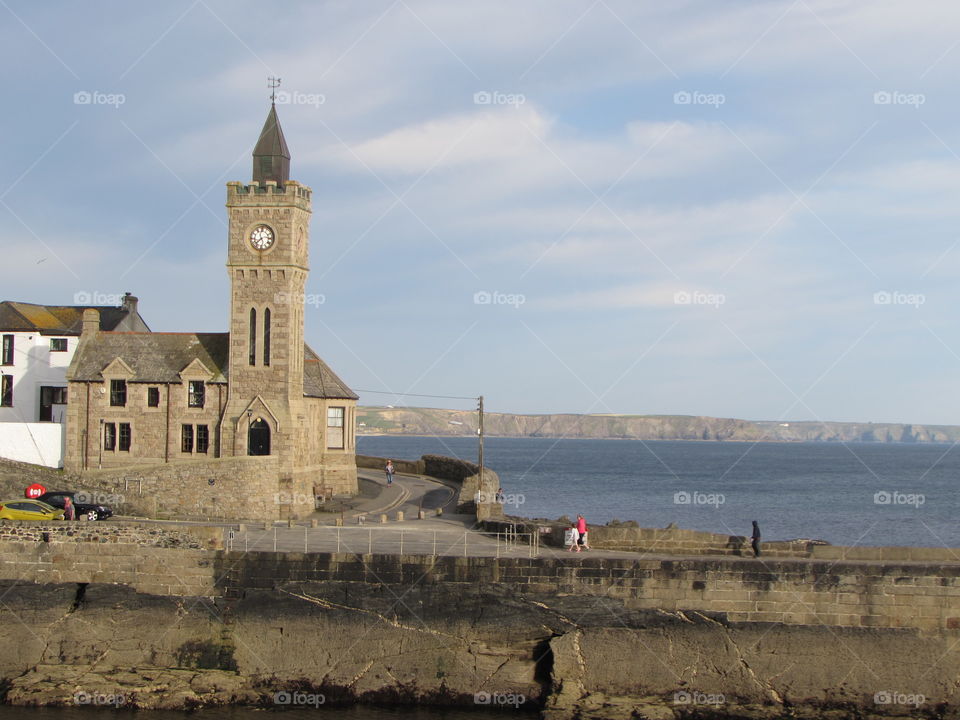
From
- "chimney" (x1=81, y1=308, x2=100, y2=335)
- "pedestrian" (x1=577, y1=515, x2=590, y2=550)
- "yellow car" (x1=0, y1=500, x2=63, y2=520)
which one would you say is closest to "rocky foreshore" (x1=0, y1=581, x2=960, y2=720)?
"pedestrian" (x1=577, y1=515, x2=590, y2=550)

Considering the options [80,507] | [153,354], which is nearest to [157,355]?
[153,354]

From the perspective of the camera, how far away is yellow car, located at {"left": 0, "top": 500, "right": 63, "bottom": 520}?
35.0 metres

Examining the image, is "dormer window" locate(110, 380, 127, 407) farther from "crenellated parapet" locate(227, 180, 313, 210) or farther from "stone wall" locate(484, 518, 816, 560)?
"stone wall" locate(484, 518, 816, 560)

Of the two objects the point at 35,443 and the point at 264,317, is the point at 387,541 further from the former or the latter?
the point at 35,443

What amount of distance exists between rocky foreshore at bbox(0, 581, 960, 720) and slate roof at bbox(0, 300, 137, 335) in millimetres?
25449

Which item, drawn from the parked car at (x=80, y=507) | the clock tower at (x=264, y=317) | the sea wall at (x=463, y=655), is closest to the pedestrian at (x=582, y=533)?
the sea wall at (x=463, y=655)

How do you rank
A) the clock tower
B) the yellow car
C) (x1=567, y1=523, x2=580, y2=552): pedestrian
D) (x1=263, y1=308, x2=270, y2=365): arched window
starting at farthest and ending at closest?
(x1=263, y1=308, x2=270, y2=365): arched window → the clock tower → the yellow car → (x1=567, y1=523, x2=580, y2=552): pedestrian

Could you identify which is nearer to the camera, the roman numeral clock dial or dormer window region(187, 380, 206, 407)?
the roman numeral clock dial

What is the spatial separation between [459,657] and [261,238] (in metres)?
20.7

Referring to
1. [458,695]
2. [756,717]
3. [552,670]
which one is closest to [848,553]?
[756,717]

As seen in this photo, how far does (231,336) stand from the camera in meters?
43.3

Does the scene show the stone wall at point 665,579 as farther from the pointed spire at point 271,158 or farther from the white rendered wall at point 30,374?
the white rendered wall at point 30,374

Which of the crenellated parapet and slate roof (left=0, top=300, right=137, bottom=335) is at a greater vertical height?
the crenellated parapet

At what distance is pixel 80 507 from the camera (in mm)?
37938
